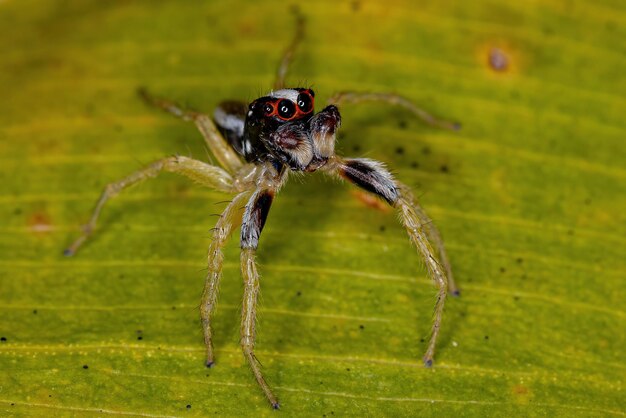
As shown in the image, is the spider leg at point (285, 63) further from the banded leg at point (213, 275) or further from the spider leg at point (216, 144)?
the banded leg at point (213, 275)

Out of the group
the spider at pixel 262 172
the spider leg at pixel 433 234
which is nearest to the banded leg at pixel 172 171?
the spider at pixel 262 172

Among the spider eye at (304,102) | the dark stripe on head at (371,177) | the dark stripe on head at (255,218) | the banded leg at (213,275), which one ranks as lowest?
the banded leg at (213,275)

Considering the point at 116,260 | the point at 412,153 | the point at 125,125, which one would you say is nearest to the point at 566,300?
the point at 412,153

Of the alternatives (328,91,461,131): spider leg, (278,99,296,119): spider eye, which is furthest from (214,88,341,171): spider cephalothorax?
(328,91,461,131): spider leg

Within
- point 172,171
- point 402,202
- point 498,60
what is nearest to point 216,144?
point 172,171

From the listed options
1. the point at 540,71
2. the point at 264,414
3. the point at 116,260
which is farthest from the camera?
the point at 540,71

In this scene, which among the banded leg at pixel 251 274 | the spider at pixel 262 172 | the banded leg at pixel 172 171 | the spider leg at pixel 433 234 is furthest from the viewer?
the banded leg at pixel 172 171

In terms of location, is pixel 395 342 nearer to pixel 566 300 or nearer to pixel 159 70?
pixel 566 300
